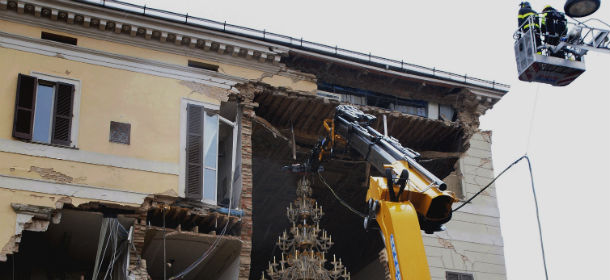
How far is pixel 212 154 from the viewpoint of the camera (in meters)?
23.6

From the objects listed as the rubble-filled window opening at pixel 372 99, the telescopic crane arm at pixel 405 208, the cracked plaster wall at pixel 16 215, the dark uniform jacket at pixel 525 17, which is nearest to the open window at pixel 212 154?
the cracked plaster wall at pixel 16 215

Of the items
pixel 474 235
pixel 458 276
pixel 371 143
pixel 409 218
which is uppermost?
pixel 371 143

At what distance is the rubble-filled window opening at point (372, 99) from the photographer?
2753cm

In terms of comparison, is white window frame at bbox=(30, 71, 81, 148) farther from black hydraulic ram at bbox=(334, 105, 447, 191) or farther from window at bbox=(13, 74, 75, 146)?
black hydraulic ram at bbox=(334, 105, 447, 191)

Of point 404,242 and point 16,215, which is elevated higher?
point 16,215

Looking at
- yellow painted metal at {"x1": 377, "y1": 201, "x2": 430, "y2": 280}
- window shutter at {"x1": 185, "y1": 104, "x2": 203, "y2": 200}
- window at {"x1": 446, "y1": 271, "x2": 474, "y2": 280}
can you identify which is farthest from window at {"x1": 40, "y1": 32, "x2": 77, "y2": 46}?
window at {"x1": 446, "y1": 271, "x2": 474, "y2": 280}

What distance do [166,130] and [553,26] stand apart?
1110 cm

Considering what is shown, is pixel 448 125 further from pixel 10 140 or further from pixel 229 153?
pixel 10 140

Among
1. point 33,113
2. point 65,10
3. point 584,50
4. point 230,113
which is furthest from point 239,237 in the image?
point 584,50

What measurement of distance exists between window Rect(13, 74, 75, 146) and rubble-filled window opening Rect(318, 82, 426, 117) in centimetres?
876

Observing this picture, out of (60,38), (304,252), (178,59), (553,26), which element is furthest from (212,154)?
(553,26)

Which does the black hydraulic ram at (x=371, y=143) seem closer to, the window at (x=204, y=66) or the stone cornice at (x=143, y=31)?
the stone cornice at (x=143, y=31)

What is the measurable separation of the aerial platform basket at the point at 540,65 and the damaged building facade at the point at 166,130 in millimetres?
5445

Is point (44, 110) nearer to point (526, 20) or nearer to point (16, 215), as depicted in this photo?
point (16, 215)
